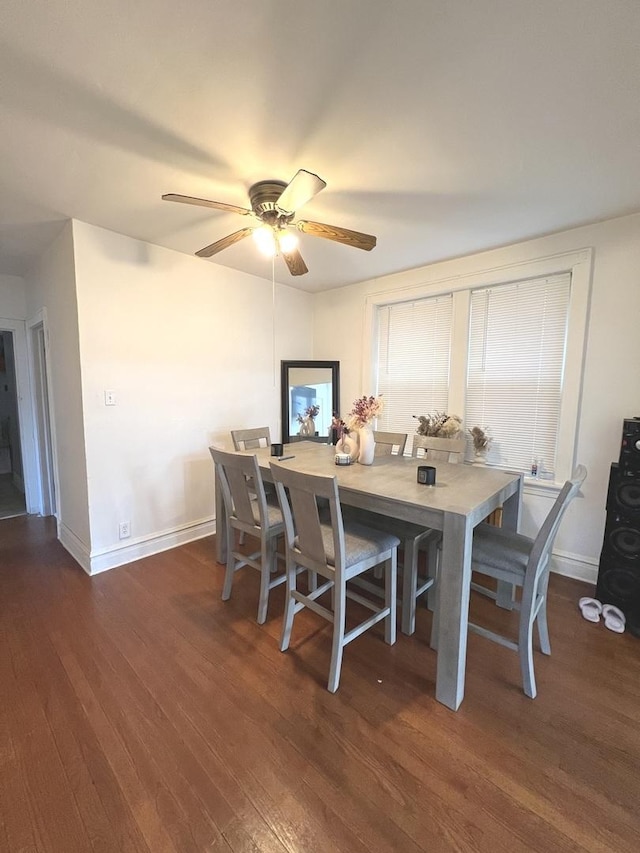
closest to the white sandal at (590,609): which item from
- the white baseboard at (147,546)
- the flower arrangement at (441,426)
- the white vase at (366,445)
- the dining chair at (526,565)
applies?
the dining chair at (526,565)

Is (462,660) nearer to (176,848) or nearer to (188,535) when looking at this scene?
(176,848)

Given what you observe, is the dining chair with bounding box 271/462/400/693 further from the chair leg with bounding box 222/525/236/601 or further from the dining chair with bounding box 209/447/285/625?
the chair leg with bounding box 222/525/236/601

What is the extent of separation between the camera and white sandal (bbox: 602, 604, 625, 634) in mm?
2107

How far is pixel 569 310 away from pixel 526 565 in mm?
2000

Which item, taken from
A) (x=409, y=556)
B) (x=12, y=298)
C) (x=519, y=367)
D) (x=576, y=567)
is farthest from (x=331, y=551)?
(x=12, y=298)

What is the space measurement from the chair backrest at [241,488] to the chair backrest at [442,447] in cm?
133

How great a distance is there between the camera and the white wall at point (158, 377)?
2648 millimetres

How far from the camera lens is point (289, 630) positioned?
1.89 m

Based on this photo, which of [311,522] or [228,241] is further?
[228,241]

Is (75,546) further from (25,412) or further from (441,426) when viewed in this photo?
(441,426)

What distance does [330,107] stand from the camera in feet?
4.82

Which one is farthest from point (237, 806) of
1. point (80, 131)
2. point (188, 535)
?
point (80, 131)

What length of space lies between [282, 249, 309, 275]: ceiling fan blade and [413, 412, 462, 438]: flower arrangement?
5.62ft

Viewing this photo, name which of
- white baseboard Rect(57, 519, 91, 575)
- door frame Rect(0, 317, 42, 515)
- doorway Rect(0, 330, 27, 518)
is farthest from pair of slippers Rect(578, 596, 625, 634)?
doorway Rect(0, 330, 27, 518)
